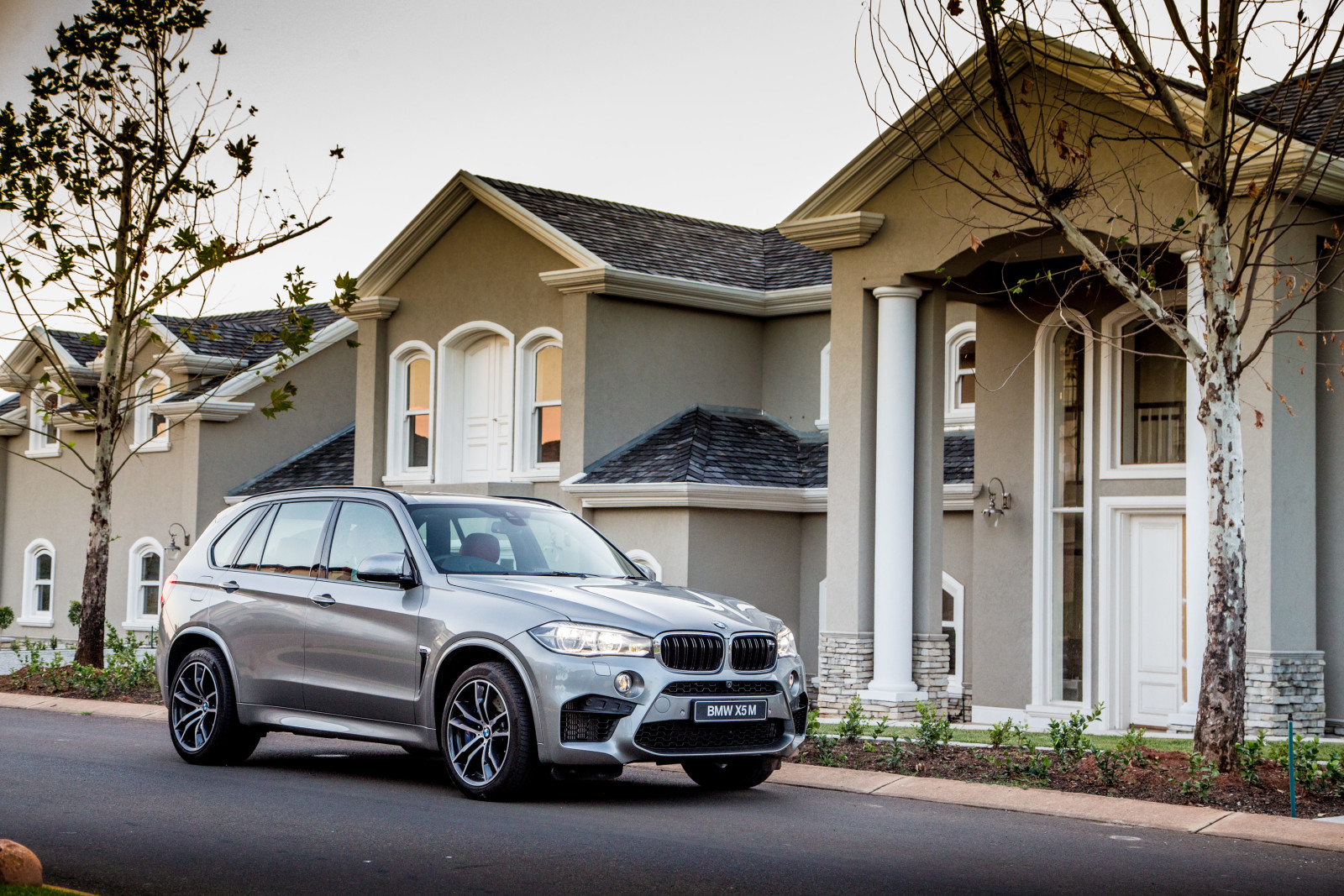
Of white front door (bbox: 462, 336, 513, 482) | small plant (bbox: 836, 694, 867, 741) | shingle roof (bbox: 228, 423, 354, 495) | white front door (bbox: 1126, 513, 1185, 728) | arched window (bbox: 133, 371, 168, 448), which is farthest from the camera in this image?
arched window (bbox: 133, 371, 168, 448)

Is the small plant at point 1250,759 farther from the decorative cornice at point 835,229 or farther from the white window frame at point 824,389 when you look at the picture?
the white window frame at point 824,389

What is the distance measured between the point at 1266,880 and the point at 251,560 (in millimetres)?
6817

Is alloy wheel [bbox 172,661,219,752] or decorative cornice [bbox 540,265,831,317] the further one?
decorative cornice [bbox 540,265,831,317]

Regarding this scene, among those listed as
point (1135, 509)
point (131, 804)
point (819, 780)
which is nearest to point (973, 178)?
point (1135, 509)

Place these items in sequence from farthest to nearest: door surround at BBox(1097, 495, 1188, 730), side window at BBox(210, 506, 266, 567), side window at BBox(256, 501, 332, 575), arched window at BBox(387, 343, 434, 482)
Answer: arched window at BBox(387, 343, 434, 482)
door surround at BBox(1097, 495, 1188, 730)
side window at BBox(210, 506, 266, 567)
side window at BBox(256, 501, 332, 575)

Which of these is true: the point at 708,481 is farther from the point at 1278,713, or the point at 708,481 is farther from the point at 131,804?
the point at 131,804

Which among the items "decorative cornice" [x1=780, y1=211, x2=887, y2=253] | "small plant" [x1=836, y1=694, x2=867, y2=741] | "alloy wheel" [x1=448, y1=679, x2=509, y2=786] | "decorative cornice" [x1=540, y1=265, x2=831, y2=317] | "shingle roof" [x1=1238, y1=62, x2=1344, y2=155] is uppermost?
"shingle roof" [x1=1238, y1=62, x2=1344, y2=155]

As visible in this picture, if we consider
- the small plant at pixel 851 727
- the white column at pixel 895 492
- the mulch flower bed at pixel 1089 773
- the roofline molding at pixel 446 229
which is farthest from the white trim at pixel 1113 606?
the roofline molding at pixel 446 229

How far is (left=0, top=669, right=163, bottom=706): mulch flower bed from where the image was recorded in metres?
16.1

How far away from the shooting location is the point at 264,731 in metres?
10.7

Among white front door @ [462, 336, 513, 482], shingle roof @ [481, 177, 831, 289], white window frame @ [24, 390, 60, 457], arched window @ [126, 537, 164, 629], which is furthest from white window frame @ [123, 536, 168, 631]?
shingle roof @ [481, 177, 831, 289]

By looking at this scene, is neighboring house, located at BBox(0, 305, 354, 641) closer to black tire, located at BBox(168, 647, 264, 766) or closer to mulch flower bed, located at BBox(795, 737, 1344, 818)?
black tire, located at BBox(168, 647, 264, 766)

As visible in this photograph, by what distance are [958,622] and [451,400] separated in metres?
8.35

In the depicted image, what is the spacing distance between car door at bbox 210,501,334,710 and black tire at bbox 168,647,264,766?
172mm
